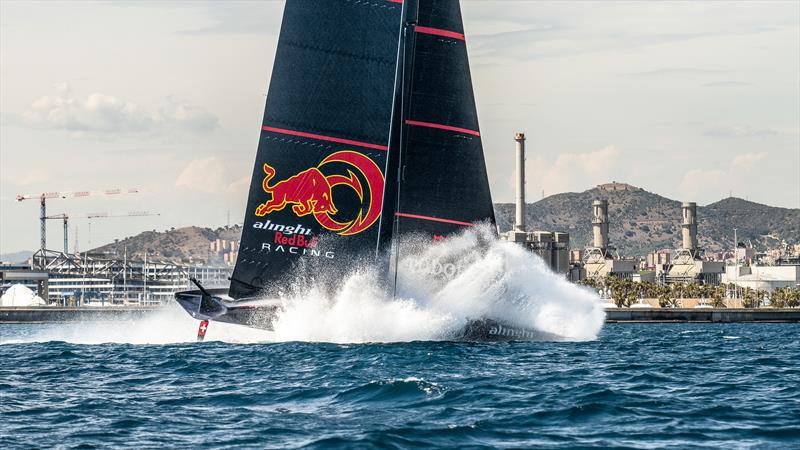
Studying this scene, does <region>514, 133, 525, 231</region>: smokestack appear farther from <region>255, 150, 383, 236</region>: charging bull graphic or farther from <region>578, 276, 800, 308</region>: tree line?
<region>255, 150, 383, 236</region>: charging bull graphic

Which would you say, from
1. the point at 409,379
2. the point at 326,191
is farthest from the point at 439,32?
the point at 409,379

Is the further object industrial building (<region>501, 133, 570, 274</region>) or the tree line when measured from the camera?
industrial building (<region>501, 133, 570, 274</region>)

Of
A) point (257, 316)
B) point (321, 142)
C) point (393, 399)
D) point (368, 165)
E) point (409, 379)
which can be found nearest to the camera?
point (393, 399)

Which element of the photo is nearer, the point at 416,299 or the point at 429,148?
the point at 429,148

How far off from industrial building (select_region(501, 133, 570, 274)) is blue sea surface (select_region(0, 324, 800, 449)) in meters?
133

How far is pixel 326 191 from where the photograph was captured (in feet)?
117

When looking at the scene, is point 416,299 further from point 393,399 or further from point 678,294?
point 678,294

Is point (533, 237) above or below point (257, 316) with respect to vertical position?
above

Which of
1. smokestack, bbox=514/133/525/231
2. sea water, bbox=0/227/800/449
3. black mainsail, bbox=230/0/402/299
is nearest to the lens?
sea water, bbox=0/227/800/449

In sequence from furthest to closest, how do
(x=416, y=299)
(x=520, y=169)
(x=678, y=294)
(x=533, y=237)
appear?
(x=533, y=237)
(x=520, y=169)
(x=678, y=294)
(x=416, y=299)

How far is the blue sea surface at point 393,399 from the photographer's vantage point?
1847 centimetres

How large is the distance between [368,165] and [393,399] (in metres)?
13.8

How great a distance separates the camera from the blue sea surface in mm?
18469

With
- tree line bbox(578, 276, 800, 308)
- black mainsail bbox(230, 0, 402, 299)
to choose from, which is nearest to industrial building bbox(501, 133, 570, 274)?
tree line bbox(578, 276, 800, 308)
